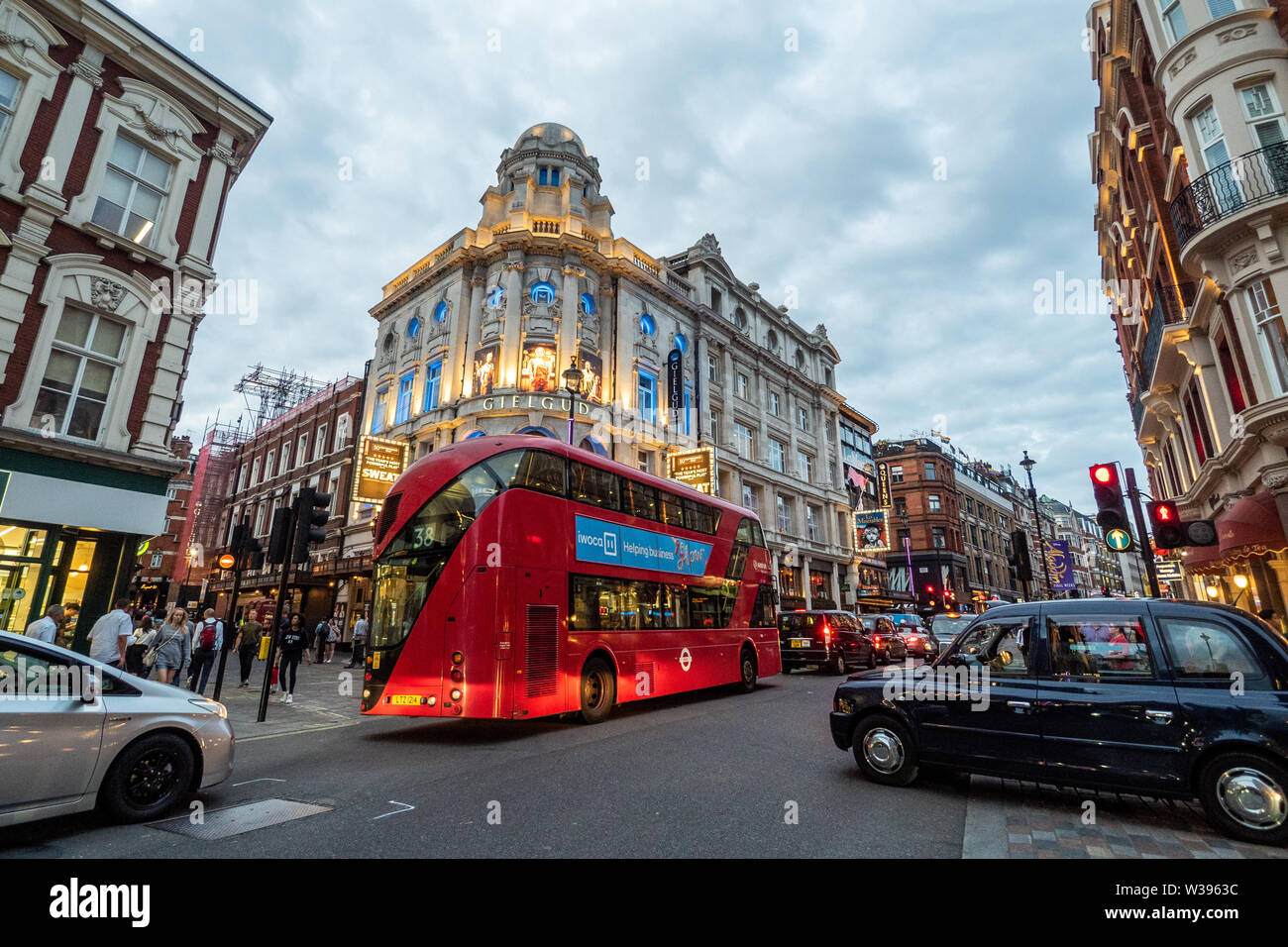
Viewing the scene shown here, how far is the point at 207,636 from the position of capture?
13.2m

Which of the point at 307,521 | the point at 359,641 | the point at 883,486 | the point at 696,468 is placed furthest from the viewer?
the point at 883,486

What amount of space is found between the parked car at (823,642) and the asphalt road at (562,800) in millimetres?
9465

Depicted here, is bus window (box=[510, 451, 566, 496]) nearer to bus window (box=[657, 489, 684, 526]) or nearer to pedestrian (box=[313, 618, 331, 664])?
bus window (box=[657, 489, 684, 526])

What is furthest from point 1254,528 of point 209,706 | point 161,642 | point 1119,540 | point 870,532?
point 870,532

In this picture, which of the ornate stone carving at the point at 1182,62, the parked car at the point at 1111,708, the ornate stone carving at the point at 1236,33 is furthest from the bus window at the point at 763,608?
the ornate stone carving at the point at 1236,33

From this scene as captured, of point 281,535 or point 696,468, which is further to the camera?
point 696,468

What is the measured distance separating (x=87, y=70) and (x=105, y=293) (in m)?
5.20

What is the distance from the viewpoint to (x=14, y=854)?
159 inches

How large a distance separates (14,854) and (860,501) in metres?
46.7

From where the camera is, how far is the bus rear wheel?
386 inches

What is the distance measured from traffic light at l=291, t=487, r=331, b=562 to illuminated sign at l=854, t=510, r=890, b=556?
38.2 metres

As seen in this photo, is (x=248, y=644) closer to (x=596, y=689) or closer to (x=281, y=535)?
(x=281, y=535)

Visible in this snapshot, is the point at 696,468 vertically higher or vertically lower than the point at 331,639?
higher
